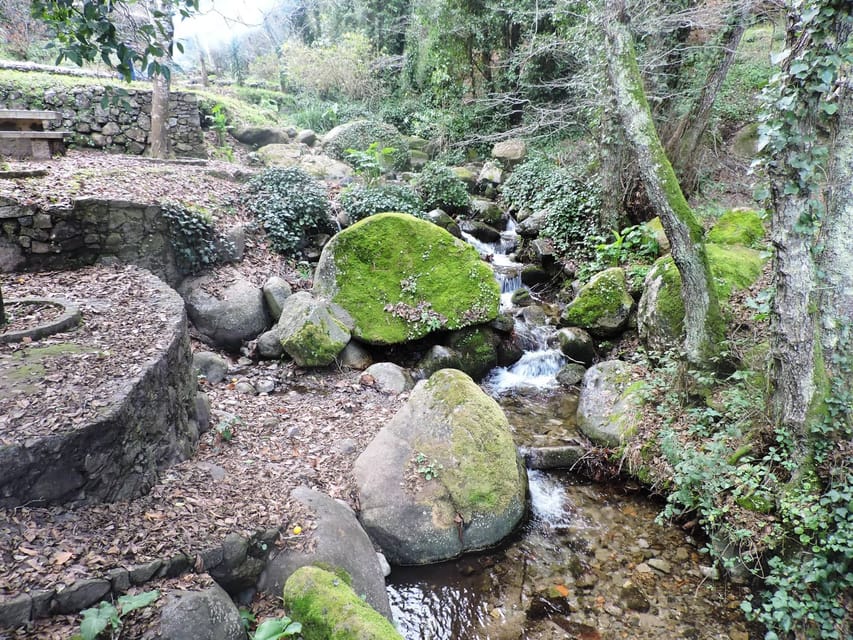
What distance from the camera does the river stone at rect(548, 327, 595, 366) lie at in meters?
7.34

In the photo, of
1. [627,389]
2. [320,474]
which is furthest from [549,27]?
[320,474]

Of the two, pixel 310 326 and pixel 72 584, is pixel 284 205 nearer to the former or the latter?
pixel 310 326

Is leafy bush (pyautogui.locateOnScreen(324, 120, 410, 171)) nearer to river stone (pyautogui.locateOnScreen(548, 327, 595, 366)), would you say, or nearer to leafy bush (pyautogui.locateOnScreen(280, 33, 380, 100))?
leafy bush (pyautogui.locateOnScreen(280, 33, 380, 100))

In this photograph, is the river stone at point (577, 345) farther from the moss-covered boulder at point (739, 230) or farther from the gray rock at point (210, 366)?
the gray rock at point (210, 366)

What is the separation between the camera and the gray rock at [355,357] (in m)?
6.68

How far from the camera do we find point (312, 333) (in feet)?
20.9

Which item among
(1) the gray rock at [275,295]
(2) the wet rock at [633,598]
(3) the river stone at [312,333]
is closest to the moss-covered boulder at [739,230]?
(2) the wet rock at [633,598]

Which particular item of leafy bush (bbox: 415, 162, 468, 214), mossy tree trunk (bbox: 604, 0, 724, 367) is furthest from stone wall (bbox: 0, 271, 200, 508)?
leafy bush (bbox: 415, 162, 468, 214)

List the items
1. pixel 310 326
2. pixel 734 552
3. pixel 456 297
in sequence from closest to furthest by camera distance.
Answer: pixel 734 552
pixel 310 326
pixel 456 297

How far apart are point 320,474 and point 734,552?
3668 mm

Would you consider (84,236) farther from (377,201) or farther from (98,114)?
(98,114)

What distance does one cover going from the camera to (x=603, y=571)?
13.8 ft

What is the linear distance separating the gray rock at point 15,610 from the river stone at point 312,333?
4140mm

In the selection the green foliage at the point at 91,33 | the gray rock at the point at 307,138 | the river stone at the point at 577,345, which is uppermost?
the green foliage at the point at 91,33
